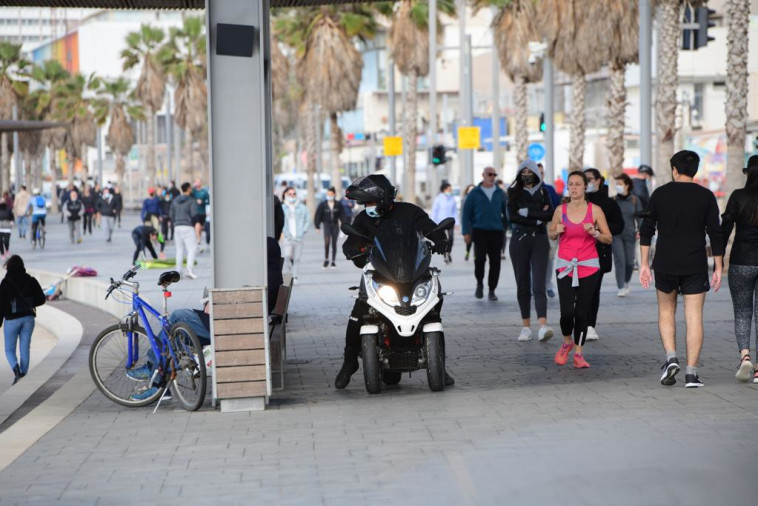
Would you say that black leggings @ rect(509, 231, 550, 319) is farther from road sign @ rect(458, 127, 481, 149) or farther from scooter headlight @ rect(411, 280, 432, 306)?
road sign @ rect(458, 127, 481, 149)

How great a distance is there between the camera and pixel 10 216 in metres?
41.9

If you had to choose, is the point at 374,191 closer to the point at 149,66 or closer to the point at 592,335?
the point at 592,335

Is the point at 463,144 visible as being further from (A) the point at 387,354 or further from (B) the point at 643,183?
(A) the point at 387,354

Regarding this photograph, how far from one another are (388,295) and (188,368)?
1.54 meters

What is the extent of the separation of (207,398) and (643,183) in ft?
40.6

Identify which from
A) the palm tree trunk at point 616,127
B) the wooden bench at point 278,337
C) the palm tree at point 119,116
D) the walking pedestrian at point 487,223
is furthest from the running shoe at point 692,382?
the palm tree at point 119,116

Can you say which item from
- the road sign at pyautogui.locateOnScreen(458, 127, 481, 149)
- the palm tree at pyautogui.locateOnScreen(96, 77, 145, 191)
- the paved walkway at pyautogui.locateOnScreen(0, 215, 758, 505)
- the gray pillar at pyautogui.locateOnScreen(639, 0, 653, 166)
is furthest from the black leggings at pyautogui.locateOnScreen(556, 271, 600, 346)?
the palm tree at pyautogui.locateOnScreen(96, 77, 145, 191)

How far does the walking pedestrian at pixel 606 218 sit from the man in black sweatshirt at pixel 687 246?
221 centimetres

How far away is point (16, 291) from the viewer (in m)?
13.3

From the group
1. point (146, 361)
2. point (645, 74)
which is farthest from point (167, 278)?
point (645, 74)

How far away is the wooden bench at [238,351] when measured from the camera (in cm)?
946

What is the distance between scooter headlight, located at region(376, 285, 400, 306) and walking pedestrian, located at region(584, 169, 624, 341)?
3.16 m

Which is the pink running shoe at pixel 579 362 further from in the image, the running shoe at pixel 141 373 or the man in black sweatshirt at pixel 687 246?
the running shoe at pixel 141 373

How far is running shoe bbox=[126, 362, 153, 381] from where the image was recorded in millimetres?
9992
